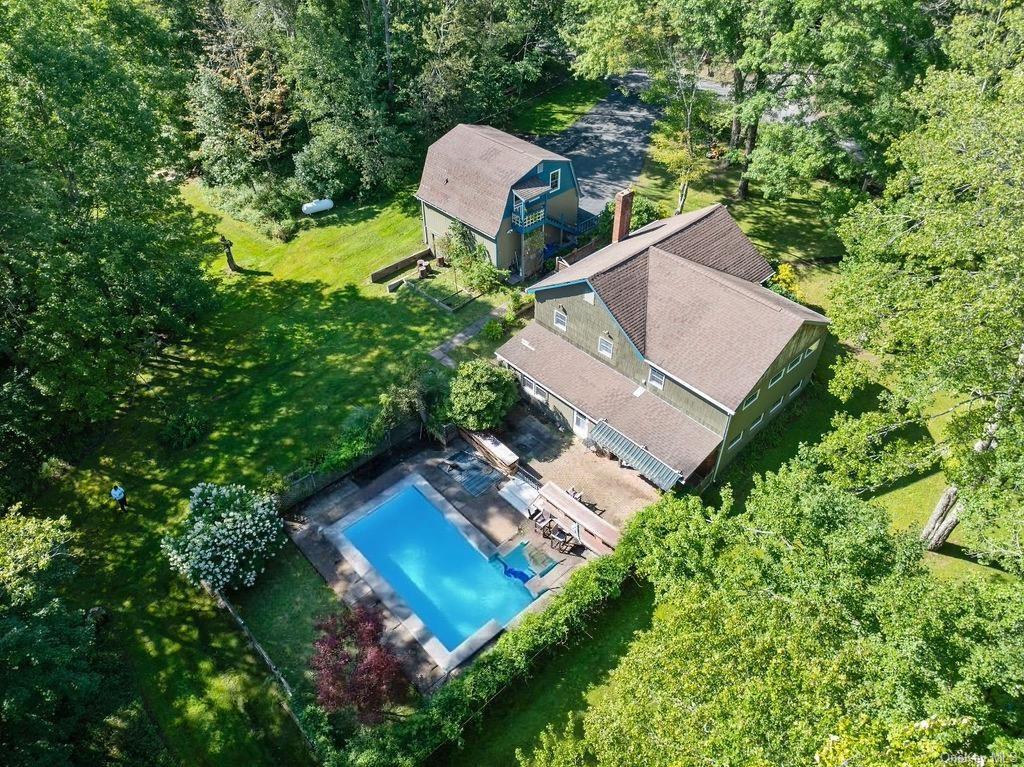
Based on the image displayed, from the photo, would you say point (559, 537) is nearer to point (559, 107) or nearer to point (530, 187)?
point (530, 187)

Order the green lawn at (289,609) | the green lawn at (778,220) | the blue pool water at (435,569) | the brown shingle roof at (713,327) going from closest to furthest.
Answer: the green lawn at (289,609), the blue pool water at (435,569), the brown shingle roof at (713,327), the green lawn at (778,220)

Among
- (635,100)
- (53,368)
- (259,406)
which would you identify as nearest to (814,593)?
(259,406)

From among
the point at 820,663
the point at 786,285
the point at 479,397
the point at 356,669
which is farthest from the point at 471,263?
the point at 820,663

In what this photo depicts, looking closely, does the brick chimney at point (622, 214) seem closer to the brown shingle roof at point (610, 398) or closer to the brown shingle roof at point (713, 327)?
the brown shingle roof at point (713, 327)

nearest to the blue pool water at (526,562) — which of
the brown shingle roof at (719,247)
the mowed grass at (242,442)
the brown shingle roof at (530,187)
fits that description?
the mowed grass at (242,442)

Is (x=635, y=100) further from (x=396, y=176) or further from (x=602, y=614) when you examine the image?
(x=602, y=614)

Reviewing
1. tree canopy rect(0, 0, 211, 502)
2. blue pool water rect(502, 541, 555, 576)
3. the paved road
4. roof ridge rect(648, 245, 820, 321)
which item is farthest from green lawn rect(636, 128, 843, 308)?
tree canopy rect(0, 0, 211, 502)

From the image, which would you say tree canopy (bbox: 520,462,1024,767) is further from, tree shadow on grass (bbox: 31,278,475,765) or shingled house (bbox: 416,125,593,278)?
shingled house (bbox: 416,125,593,278)
